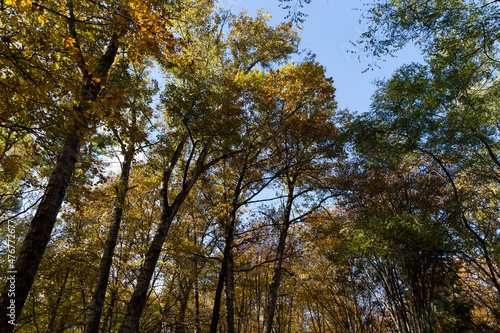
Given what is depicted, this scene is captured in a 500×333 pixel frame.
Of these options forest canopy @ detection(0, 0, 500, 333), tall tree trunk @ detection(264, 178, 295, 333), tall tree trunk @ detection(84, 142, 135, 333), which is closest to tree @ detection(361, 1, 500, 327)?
forest canopy @ detection(0, 0, 500, 333)

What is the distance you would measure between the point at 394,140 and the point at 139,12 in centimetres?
752

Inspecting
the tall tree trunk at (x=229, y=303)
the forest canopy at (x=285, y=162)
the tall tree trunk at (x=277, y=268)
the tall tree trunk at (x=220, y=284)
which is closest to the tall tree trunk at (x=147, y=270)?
the forest canopy at (x=285, y=162)

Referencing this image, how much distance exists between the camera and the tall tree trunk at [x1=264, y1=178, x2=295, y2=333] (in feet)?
26.4

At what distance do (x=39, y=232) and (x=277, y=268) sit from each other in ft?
23.4

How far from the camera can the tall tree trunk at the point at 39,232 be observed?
2.63 metres

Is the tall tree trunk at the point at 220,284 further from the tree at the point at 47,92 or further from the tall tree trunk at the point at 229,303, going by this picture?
the tree at the point at 47,92

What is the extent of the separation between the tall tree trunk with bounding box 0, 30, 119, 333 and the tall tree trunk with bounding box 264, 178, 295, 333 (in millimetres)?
5177

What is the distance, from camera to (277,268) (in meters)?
8.70

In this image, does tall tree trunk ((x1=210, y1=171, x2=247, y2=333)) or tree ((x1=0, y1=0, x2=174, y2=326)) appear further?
tall tree trunk ((x1=210, y1=171, x2=247, y2=333))

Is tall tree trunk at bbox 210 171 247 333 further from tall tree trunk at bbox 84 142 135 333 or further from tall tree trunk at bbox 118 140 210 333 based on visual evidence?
tall tree trunk at bbox 84 142 135 333

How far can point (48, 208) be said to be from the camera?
126 inches

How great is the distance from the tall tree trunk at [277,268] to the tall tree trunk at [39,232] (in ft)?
17.0

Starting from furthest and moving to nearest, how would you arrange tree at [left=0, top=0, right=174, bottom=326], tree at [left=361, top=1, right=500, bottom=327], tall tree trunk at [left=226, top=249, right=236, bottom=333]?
tall tree trunk at [left=226, top=249, right=236, bottom=333], tree at [left=361, top=1, right=500, bottom=327], tree at [left=0, top=0, right=174, bottom=326]

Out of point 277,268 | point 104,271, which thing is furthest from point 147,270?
point 277,268
